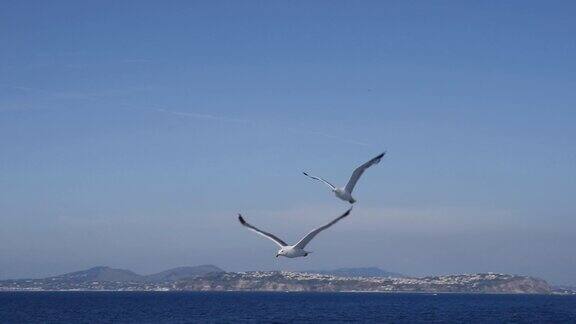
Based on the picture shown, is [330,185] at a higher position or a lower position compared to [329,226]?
higher

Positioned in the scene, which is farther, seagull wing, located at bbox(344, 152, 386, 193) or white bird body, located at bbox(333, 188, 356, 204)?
white bird body, located at bbox(333, 188, 356, 204)

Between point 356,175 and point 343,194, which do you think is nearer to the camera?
point 356,175

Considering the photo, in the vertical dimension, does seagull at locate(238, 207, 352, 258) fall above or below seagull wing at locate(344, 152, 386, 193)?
below

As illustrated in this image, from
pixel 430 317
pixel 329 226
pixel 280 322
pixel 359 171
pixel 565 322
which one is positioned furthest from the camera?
pixel 430 317

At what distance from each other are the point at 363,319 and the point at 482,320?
71.3 feet

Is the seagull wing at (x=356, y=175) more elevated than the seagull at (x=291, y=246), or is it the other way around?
the seagull wing at (x=356, y=175)

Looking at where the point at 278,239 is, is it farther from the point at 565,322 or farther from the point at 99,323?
the point at 565,322

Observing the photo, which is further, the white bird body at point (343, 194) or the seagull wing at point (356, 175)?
the white bird body at point (343, 194)

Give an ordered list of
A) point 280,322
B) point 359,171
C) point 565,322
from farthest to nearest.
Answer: point 565,322 → point 280,322 → point 359,171

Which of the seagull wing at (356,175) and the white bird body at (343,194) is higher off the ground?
the seagull wing at (356,175)

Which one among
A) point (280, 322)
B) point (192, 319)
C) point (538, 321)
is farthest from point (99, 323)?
point (538, 321)

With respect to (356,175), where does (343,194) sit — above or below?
below

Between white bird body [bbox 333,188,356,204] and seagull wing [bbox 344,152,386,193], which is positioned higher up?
seagull wing [bbox 344,152,386,193]

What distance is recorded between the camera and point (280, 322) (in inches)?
5492
